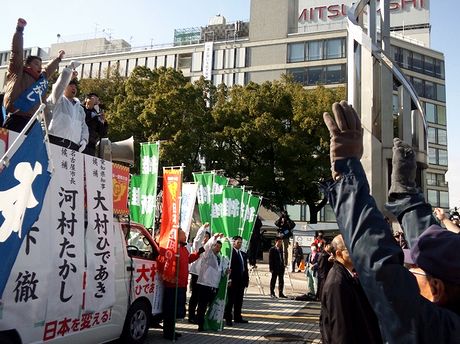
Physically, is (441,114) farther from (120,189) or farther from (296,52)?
(120,189)

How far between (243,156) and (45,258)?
25.0 m

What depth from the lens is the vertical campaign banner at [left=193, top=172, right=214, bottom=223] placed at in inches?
400

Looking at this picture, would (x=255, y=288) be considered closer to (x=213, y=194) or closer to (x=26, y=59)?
(x=213, y=194)

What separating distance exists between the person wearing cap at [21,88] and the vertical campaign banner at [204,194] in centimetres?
572

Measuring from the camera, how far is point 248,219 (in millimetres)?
11047

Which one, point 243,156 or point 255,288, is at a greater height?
point 243,156

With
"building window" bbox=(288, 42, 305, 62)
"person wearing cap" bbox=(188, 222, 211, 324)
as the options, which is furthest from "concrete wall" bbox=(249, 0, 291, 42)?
"person wearing cap" bbox=(188, 222, 211, 324)

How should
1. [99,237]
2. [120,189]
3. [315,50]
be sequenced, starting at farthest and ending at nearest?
[315,50], [120,189], [99,237]

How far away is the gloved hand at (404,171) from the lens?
2275 millimetres

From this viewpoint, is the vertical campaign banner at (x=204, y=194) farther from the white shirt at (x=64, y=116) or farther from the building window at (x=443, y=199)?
the building window at (x=443, y=199)

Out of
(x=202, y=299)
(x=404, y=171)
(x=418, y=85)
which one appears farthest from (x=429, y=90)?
(x=404, y=171)

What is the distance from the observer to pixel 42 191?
3078mm

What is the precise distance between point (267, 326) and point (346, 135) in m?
8.44

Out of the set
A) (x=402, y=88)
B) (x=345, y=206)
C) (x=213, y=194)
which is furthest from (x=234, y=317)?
(x=402, y=88)
